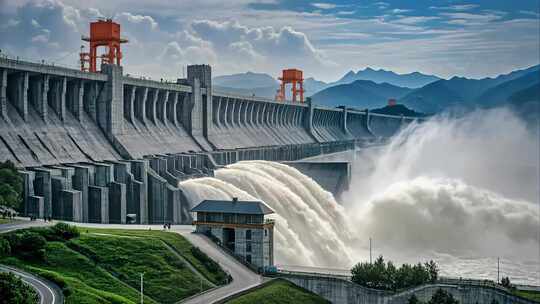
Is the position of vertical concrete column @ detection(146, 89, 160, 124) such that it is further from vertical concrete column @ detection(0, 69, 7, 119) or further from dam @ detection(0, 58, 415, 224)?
vertical concrete column @ detection(0, 69, 7, 119)

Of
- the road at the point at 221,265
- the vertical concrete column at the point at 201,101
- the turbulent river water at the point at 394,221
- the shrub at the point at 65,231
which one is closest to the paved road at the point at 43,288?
the shrub at the point at 65,231

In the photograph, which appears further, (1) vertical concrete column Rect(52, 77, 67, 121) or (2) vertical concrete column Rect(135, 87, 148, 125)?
(2) vertical concrete column Rect(135, 87, 148, 125)

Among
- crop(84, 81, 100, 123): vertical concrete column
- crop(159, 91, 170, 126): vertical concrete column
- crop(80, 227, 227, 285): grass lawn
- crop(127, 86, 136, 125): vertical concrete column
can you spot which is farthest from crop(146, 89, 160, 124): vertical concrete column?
crop(80, 227, 227, 285): grass lawn

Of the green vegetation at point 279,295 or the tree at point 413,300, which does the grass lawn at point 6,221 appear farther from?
the tree at point 413,300

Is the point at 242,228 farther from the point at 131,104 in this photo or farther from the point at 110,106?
the point at 131,104

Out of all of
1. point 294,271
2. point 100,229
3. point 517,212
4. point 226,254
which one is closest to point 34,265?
point 100,229

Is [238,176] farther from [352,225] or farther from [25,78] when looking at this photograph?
[25,78]

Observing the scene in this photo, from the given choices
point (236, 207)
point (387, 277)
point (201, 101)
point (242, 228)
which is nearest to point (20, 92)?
point (236, 207)
